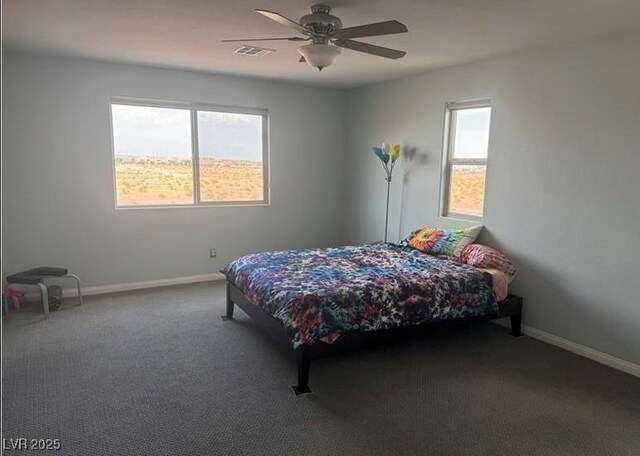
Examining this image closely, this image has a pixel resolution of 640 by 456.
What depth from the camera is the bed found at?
300cm

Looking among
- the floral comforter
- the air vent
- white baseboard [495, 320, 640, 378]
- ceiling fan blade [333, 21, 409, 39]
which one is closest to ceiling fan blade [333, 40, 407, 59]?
ceiling fan blade [333, 21, 409, 39]

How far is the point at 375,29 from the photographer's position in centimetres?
265

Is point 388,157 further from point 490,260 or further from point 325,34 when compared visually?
point 325,34

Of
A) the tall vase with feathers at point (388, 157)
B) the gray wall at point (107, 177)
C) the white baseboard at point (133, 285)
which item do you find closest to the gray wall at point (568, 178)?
the tall vase with feathers at point (388, 157)

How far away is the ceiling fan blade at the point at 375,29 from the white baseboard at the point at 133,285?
3.55m

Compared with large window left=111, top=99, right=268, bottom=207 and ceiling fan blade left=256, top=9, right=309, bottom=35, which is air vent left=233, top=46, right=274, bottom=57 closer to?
ceiling fan blade left=256, top=9, right=309, bottom=35

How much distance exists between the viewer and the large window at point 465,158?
4445 mm

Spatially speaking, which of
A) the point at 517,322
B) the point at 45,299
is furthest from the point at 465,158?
the point at 45,299

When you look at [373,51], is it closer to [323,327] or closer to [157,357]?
[323,327]

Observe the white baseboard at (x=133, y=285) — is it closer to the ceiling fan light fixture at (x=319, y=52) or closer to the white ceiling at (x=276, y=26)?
the white ceiling at (x=276, y=26)

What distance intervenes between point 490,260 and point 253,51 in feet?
9.24

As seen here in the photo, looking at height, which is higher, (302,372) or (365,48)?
(365,48)

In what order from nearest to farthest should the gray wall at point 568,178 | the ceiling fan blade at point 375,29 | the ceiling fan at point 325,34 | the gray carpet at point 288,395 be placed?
the gray carpet at point 288,395 → the ceiling fan blade at point 375,29 → the ceiling fan at point 325,34 → the gray wall at point 568,178

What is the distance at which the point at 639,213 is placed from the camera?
10.5 ft
